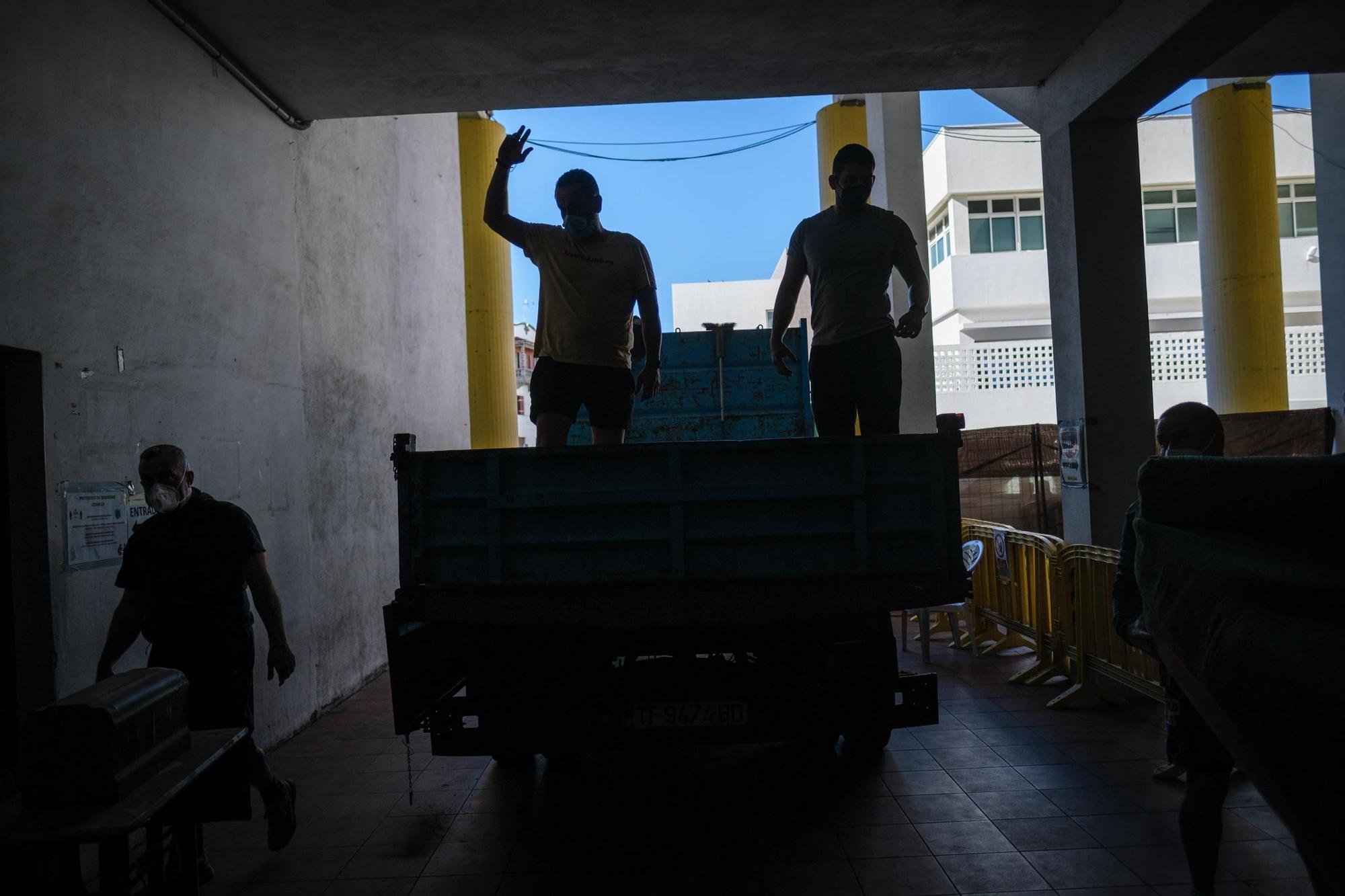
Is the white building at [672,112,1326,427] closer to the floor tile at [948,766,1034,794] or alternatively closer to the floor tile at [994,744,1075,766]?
the floor tile at [994,744,1075,766]

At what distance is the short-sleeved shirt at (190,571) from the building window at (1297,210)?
31.7 meters

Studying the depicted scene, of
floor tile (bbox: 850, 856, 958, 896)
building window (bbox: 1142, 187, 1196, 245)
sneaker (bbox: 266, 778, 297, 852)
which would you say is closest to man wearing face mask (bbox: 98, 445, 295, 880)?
sneaker (bbox: 266, 778, 297, 852)

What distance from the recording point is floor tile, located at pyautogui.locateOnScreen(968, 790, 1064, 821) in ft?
14.2

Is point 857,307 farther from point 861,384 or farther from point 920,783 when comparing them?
point 920,783

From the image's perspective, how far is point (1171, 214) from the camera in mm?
28438

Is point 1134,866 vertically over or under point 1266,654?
under

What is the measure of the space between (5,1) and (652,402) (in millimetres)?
5528

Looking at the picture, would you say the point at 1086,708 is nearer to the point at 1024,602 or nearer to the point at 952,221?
the point at 1024,602

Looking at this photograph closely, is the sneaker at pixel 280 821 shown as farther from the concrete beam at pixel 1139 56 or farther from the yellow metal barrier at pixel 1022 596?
the concrete beam at pixel 1139 56

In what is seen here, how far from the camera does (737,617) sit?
11.9ft

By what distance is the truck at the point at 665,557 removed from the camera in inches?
142

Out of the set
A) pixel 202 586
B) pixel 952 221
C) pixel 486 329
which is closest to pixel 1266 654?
pixel 202 586

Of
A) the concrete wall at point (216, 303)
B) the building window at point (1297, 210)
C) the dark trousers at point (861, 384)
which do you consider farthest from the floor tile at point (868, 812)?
the building window at point (1297, 210)

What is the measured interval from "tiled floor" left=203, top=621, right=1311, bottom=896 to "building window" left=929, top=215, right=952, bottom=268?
86.3 feet
